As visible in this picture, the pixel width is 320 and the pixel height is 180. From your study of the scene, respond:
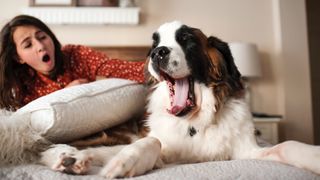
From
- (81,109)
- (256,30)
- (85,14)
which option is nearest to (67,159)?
(81,109)

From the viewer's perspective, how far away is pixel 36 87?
1.57 metres

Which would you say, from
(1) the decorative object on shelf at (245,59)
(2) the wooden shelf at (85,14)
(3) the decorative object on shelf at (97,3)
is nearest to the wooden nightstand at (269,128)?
(1) the decorative object on shelf at (245,59)

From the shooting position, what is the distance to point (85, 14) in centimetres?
297

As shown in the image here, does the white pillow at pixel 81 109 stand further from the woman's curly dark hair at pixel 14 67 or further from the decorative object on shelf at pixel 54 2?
the decorative object on shelf at pixel 54 2

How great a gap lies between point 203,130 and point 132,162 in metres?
0.41

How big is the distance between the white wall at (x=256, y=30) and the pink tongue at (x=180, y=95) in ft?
6.58

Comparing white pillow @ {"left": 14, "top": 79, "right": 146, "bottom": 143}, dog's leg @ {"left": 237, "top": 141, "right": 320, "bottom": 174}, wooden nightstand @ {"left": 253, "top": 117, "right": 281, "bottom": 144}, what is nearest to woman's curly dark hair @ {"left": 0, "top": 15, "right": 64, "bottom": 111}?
white pillow @ {"left": 14, "top": 79, "right": 146, "bottom": 143}

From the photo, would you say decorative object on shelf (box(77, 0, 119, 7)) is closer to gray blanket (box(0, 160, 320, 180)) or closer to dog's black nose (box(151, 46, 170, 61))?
dog's black nose (box(151, 46, 170, 61))

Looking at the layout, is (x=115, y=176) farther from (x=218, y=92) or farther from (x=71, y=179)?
(x=218, y=92)

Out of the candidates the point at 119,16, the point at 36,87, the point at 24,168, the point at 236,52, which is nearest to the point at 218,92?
the point at 24,168

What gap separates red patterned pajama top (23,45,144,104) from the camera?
1545 millimetres

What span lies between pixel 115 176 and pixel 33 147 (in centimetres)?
32

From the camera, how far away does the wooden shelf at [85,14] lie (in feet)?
9.64

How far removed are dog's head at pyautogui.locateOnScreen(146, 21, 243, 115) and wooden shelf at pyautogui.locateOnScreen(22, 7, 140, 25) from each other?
189 cm
